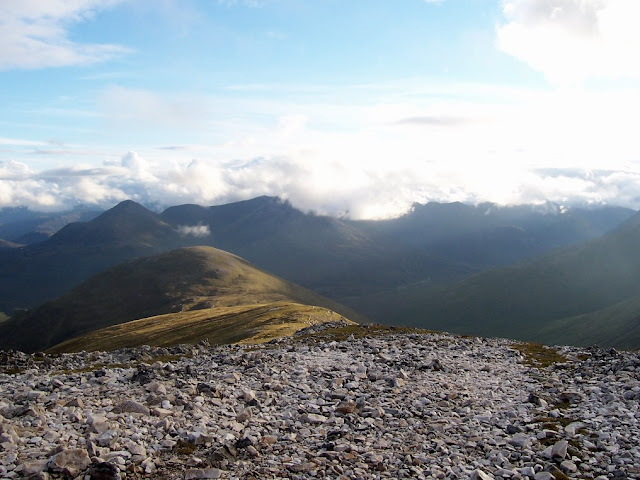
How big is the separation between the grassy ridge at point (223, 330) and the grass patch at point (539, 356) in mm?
33028

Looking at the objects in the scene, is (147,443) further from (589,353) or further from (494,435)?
(589,353)

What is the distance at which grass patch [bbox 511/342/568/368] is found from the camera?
36.6 m

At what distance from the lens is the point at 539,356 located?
4091cm

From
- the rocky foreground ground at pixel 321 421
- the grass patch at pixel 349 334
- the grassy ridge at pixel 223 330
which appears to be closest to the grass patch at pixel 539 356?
the rocky foreground ground at pixel 321 421

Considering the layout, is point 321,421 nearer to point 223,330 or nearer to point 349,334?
point 349,334

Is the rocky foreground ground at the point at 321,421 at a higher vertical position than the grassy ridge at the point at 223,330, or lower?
higher

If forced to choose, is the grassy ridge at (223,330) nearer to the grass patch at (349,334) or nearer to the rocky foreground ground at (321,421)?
the grass patch at (349,334)

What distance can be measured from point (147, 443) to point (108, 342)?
116389 millimetres

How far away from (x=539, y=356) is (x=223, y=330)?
2625 inches

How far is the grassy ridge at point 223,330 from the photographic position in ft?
265

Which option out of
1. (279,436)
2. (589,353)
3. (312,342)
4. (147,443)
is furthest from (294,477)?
(589,353)

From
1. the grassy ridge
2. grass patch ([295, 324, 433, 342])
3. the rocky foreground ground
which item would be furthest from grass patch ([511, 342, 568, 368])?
the grassy ridge

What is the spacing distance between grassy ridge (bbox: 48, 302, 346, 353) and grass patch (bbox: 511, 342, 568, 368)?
33.0 metres

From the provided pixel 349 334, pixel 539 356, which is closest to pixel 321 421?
pixel 539 356
